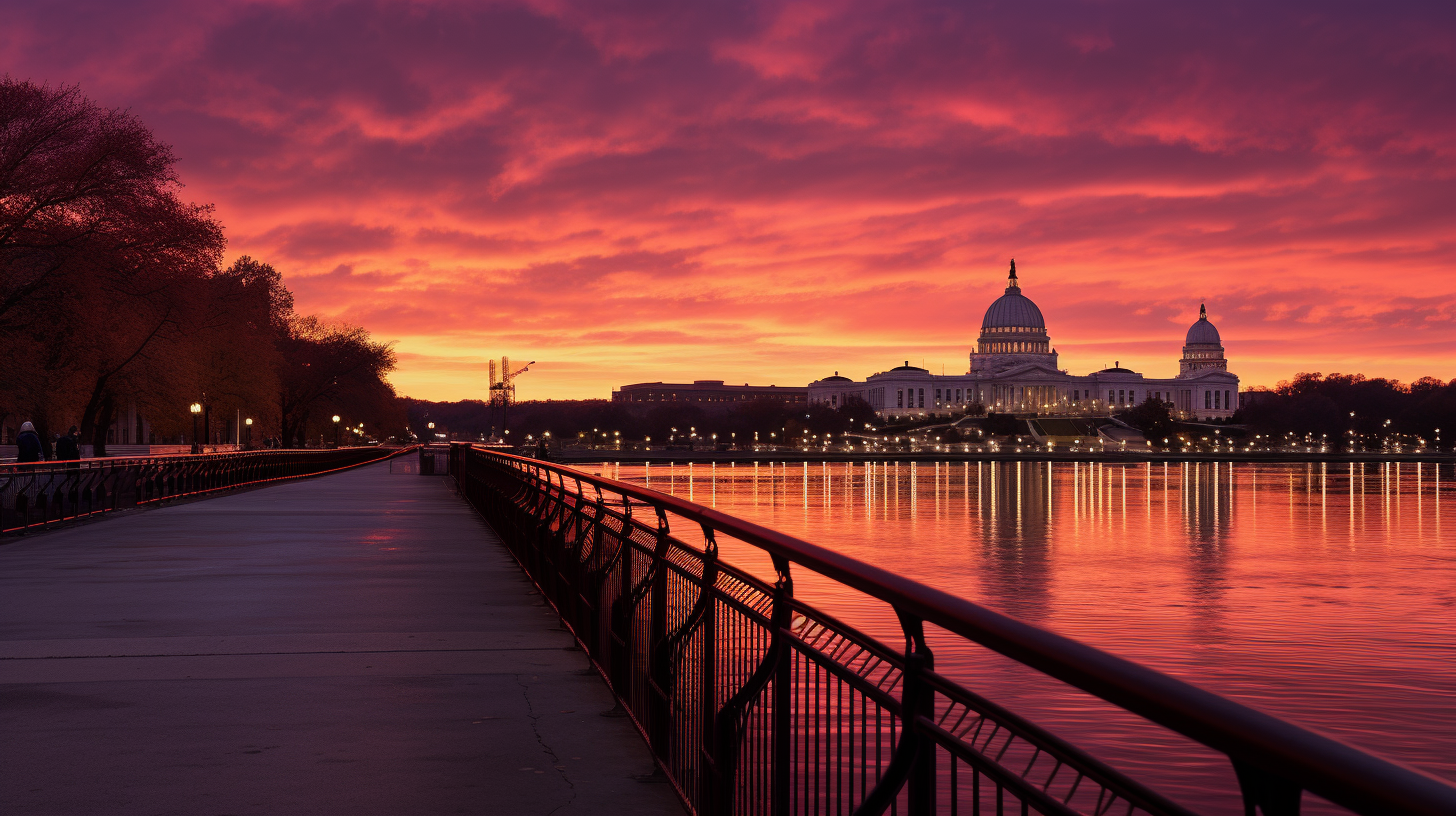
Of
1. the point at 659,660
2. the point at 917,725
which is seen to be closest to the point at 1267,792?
the point at 917,725

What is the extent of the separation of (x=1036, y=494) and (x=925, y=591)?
64312 millimetres

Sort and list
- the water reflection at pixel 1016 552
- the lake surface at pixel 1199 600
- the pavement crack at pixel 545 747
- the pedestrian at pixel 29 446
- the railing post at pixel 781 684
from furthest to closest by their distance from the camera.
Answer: the pedestrian at pixel 29 446 → the water reflection at pixel 1016 552 → the lake surface at pixel 1199 600 → the pavement crack at pixel 545 747 → the railing post at pixel 781 684

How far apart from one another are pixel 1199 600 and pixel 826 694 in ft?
60.3

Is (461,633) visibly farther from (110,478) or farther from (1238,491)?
(1238,491)

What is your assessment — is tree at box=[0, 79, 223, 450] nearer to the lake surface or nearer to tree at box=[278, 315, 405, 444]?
the lake surface

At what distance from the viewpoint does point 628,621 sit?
28.6 ft

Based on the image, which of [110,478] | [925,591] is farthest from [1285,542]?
[925,591]

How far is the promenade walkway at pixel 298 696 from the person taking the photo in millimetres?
6910

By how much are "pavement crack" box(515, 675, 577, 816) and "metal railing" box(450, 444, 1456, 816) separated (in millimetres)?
504

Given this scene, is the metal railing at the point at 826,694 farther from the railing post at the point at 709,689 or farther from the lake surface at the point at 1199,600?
the lake surface at the point at 1199,600

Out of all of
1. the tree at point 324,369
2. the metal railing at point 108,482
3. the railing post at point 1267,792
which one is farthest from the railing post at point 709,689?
the tree at point 324,369

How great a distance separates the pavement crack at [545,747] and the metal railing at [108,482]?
54.8 ft

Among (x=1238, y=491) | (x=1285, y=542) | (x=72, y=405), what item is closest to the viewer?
(x=1285, y=542)

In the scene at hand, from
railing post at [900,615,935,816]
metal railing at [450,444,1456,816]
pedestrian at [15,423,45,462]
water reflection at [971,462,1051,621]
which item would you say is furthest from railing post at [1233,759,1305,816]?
pedestrian at [15,423,45,462]
